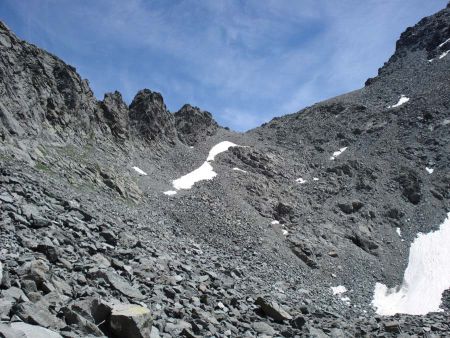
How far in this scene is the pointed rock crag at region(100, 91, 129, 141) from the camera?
50447 millimetres

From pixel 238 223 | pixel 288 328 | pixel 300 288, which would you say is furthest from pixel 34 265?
pixel 238 223

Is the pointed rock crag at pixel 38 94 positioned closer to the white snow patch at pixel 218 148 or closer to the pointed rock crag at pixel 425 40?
the white snow patch at pixel 218 148

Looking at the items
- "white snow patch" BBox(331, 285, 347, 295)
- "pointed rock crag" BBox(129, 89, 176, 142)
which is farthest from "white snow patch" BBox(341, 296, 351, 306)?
"pointed rock crag" BBox(129, 89, 176, 142)

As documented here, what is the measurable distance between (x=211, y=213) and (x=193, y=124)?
34631mm

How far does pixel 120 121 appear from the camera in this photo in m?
51.9

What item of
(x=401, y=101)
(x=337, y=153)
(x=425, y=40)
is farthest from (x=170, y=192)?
(x=425, y=40)

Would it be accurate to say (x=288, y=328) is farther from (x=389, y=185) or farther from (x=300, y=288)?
(x=389, y=185)

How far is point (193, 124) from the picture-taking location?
71562 mm

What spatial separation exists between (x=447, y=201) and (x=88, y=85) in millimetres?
50291

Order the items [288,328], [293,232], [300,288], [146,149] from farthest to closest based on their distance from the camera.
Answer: [146,149] < [293,232] < [300,288] < [288,328]

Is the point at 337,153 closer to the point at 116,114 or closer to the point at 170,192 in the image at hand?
the point at 170,192

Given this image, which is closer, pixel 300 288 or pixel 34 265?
pixel 34 265

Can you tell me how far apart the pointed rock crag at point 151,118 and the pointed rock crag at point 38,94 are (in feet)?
33.1

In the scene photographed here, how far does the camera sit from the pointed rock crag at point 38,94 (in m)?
33.2
